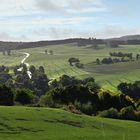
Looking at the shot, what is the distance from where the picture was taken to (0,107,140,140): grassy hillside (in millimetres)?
45062

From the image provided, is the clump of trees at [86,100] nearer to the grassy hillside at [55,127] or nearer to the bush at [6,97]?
the bush at [6,97]

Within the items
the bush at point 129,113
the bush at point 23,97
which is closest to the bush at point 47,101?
the bush at point 23,97

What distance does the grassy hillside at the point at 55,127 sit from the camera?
4506 centimetres

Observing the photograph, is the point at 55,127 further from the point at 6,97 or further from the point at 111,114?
the point at 111,114

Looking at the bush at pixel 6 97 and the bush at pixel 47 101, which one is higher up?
the bush at pixel 6 97

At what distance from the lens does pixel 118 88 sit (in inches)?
6403

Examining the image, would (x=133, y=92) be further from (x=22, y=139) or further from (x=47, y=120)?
(x=22, y=139)

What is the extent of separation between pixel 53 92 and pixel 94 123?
31.4 m

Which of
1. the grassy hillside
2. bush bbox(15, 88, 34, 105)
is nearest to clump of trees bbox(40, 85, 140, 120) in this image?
bush bbox(15, 88, 34, 105)

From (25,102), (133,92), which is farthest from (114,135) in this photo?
(133,92)

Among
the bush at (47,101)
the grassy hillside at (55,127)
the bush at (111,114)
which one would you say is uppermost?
the grassy hillside at (55,127)

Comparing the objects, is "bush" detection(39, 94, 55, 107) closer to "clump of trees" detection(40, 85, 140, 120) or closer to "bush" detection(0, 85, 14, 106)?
"clump of trees" detection(40, 85, 140, 120)

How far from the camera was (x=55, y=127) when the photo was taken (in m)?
50.4

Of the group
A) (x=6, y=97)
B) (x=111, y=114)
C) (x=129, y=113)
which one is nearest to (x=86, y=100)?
(x=111, y=114)
